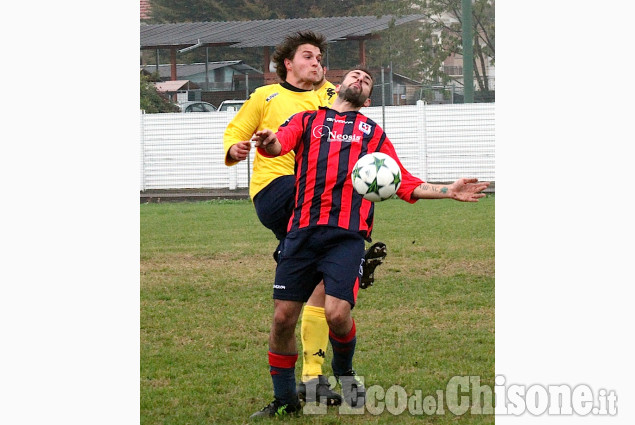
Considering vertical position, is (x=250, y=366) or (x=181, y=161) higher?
(x=181, y=161)

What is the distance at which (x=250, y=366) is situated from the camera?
5.55 m

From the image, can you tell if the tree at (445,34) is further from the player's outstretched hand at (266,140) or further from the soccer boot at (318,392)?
the player's outstretched hand at (266,140)

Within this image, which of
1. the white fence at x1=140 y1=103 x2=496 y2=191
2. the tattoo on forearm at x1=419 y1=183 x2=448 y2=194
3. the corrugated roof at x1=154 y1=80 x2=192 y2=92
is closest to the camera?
the tattoo on forearm at x1=419 y1=183 x2=448 y2=194

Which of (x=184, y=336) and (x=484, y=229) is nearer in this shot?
(x=184, y=336)

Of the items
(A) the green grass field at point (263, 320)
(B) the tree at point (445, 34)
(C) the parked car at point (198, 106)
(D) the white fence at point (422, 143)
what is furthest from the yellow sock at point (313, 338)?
(C) the parked car at point (198, 106)

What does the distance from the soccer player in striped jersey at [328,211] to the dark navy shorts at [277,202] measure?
0.68m

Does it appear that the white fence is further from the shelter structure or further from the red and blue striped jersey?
the red and blue striped jersey

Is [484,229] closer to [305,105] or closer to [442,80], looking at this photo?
[305,105]

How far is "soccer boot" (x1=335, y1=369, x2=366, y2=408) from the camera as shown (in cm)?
480

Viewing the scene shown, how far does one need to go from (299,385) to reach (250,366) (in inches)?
27.2

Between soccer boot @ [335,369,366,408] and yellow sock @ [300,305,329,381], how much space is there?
0.15 metres

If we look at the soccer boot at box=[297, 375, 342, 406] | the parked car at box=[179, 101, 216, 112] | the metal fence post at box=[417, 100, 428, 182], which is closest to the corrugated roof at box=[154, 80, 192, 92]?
the parked car at box=[179, 101, 216, 112]

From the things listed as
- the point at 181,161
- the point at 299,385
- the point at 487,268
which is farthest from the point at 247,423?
the point at 181,161

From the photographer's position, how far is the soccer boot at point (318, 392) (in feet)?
15.9
